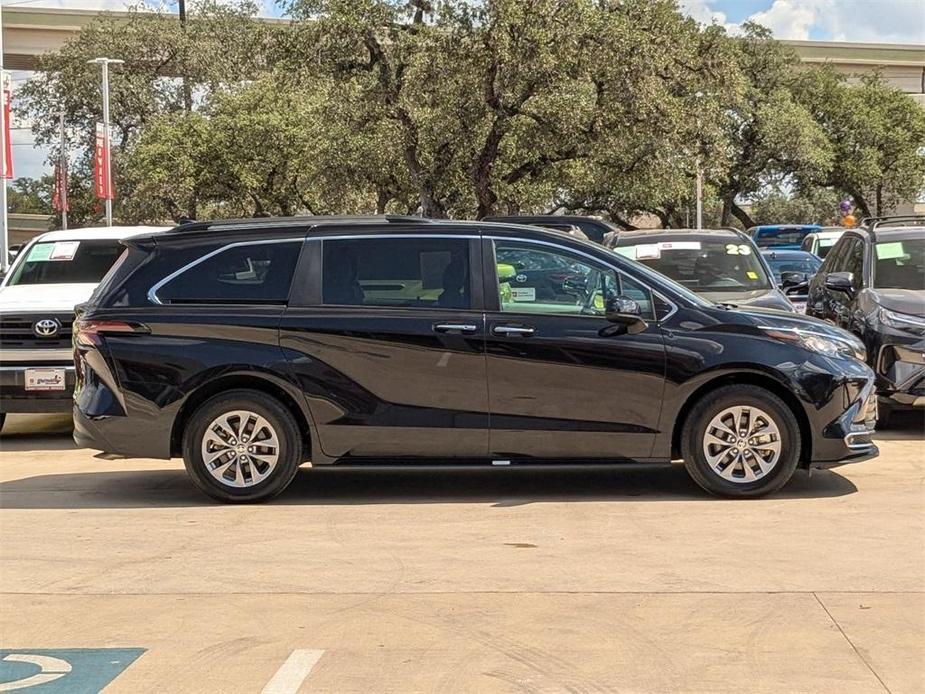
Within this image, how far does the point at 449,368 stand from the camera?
26.3ft

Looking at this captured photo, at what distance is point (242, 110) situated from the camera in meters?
39.5

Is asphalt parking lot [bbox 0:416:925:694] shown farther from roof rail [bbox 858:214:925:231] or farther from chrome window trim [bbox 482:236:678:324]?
roof rail [bbox 858:214:925:231]

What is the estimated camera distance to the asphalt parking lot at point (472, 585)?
493cm

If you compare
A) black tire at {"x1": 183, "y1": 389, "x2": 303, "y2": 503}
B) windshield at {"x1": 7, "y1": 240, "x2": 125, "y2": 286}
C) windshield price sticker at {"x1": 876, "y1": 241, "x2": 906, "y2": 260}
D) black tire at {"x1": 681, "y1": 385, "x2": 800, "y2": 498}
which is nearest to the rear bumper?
windshield at {"x1": 7, "y1": 240, "x2": 125, "y2": 286}

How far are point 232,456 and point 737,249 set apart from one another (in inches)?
268

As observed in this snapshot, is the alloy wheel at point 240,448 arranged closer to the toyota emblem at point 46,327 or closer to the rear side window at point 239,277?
the rear side window at point 239,277

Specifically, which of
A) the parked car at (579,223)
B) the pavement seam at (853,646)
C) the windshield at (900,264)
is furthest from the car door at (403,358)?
the parked car at (579,223)

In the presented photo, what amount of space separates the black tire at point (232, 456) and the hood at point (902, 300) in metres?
5.66

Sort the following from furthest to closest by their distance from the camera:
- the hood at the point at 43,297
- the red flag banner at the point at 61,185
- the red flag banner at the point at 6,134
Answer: the red flag banner at the point at 61,185, the red flag banner at the point at 6,134, the hood at the point at 43,297

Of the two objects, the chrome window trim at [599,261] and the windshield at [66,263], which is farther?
the windshield at [66,263]

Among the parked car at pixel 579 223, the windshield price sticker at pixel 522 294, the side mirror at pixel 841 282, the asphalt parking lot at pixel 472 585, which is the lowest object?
the asphalt parking lot at pixel 472 585

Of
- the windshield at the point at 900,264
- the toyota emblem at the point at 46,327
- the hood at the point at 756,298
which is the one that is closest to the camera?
the toyota emblem at the point at 46,327

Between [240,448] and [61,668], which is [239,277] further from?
[61,668]

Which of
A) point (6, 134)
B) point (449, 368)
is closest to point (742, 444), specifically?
point (449, 368)
